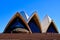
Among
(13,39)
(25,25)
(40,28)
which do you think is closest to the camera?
(13,39)

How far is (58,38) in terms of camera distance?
370 inches

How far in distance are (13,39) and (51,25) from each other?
662cm

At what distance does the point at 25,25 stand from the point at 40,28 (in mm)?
1690

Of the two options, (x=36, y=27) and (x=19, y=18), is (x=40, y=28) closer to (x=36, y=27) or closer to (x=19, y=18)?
(x=36, y=27)

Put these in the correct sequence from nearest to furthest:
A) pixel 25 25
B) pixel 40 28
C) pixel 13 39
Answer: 1. pixel 13 39
2. pixel 25 25
3. pixel 40 28

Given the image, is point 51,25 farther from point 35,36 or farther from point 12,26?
point 35,36

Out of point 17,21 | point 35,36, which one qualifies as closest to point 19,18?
point 17,21

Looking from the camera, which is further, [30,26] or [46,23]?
[46,23]

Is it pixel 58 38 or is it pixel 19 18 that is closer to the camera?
pixel 58 38

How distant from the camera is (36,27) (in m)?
14.7

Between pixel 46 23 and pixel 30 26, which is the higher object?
pixel 46 23

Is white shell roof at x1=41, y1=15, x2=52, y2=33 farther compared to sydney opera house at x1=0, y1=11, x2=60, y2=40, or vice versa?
white shell roof at x1=41, y1=15, x2=52, y2=33

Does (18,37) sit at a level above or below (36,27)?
below

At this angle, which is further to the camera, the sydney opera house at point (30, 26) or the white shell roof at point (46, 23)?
the white shell roof at point (46, 23)
